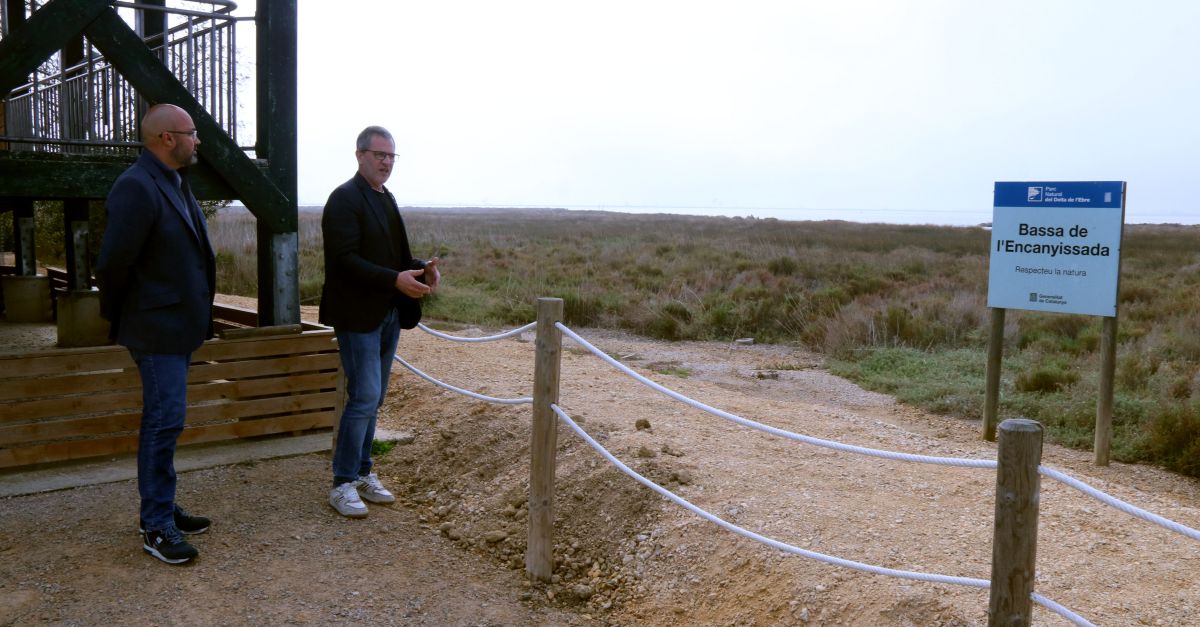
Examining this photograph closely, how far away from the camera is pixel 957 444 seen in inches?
307

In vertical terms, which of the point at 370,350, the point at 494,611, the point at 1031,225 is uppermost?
the point at 1031,225

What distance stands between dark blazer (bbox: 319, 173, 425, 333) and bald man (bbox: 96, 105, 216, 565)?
59 cm

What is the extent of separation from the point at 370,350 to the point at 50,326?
23.6 feet

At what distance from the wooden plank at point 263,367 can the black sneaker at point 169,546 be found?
1.50 m

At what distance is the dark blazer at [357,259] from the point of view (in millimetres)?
4777

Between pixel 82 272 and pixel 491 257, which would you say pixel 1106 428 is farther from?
pixel 491 257

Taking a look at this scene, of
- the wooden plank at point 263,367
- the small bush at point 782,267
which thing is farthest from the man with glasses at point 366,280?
the small bush at point 782,267

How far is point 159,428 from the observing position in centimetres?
439

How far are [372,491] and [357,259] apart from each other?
1.48 m

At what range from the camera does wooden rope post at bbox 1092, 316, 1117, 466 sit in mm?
7410

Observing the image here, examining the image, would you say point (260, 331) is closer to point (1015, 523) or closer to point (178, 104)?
point (178, 104)

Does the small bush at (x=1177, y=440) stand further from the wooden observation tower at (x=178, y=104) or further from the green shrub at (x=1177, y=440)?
the wooden observation tower at (x=178, y=104)

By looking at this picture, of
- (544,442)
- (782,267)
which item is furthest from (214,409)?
(782,267)

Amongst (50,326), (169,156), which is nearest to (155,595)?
(169,156)
